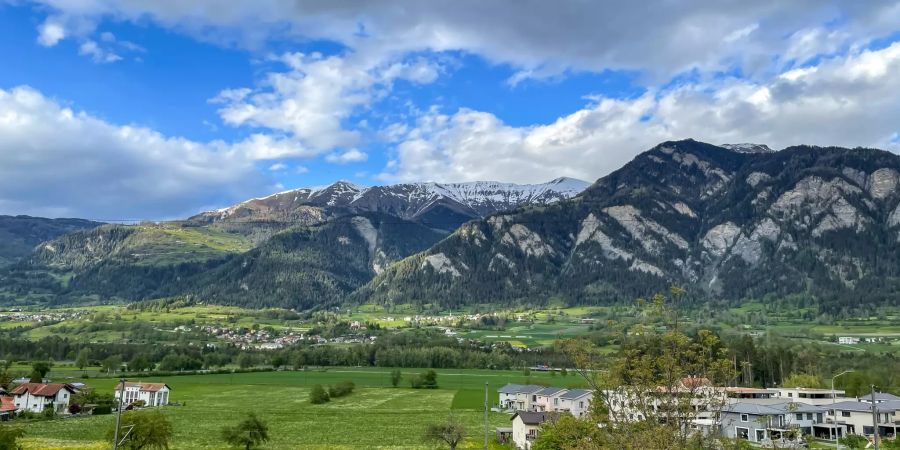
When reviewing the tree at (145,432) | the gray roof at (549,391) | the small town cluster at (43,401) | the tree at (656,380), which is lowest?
the gray roof at (549,391)

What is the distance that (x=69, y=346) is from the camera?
161 meters

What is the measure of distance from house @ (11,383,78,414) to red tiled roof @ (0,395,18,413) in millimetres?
1768

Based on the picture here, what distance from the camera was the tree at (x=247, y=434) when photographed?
188 feet

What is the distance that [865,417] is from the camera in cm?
7244

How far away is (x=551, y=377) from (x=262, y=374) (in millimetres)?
63105

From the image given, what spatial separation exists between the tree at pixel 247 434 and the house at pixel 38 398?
145ft

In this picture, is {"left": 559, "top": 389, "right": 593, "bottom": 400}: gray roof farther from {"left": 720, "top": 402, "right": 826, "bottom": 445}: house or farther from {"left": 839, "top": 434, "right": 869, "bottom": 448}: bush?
{"left": 839, "top": 434, "right": 869, "bottom": 448}: bush

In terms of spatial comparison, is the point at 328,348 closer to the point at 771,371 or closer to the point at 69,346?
the point at 69,346

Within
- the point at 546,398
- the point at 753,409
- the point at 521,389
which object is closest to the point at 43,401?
the point at 521,389

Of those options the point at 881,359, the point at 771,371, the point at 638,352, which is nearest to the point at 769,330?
the point at 881,359

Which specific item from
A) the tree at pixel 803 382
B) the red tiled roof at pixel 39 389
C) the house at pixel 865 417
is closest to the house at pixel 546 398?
the house at pixel 865 417

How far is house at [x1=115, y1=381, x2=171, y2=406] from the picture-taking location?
98.2 metres

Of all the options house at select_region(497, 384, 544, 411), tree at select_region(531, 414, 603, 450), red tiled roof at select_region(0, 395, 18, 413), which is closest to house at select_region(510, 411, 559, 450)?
house at select_region(497, 384, 544, 411)

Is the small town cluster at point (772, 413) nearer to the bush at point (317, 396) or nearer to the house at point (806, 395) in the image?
the house at point (806, 395)
